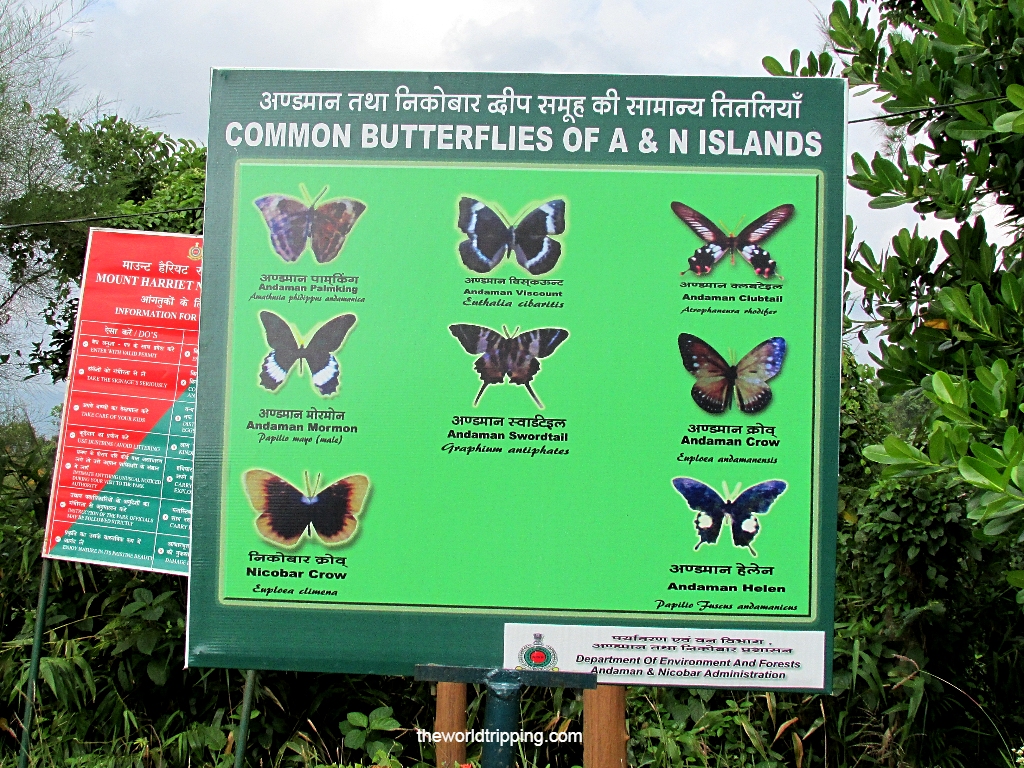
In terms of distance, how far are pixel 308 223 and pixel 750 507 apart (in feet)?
4.91

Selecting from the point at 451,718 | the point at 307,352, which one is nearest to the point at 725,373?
the point at 307,352

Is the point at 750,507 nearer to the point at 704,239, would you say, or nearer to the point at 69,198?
the point at 704,239

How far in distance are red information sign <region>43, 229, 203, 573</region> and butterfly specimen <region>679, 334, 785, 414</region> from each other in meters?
2.13

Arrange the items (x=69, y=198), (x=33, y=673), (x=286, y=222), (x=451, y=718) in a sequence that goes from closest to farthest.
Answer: (x=286, y=222), (x=451, y=718), (x=33, y=673), (x=69, y=198)

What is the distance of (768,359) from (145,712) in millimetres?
3339

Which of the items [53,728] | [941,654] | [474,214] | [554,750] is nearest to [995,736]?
[941,654]

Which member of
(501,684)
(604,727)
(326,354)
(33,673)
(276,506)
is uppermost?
(326,354)

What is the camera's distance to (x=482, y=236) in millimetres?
2439

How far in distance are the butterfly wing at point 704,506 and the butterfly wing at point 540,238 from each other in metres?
0.71

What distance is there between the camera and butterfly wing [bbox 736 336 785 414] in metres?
2.39

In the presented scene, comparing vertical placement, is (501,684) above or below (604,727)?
above

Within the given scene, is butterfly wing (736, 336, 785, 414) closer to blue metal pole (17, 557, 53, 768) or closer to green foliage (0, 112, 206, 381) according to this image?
blue metal pole (17, 557, 53, 768)

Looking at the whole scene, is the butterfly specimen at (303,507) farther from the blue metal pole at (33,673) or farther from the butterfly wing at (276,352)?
the blue metal pole at (33,673)

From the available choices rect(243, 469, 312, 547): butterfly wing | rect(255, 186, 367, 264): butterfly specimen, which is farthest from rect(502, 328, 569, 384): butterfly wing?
rect(243, 469, 312, 547): butterfly wing
